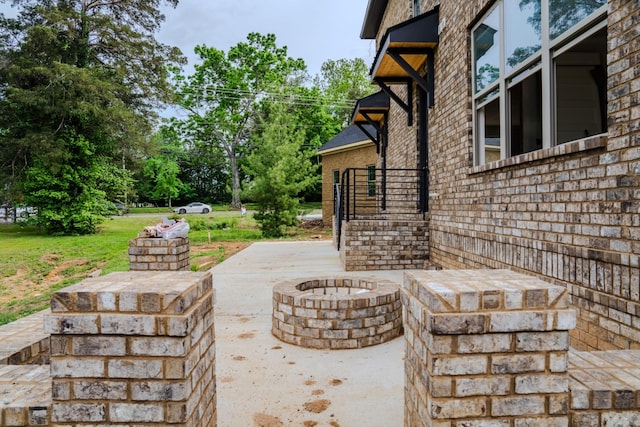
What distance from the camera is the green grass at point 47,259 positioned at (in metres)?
7.18

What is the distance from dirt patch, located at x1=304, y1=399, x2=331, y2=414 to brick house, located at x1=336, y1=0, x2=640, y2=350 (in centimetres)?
191

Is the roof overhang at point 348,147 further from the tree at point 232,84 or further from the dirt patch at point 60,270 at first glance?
the tree at point 232,84

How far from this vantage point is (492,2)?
4703 millimetres

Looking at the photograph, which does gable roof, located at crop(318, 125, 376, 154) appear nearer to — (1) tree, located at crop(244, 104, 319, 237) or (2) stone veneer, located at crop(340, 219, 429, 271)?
(1) tree, located at crop(244, 104, 319, 237)

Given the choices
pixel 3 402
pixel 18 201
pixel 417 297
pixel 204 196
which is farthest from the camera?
pixel 204 196

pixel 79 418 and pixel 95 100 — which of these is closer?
pixel 79 418

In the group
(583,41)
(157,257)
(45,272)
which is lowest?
(45,272)

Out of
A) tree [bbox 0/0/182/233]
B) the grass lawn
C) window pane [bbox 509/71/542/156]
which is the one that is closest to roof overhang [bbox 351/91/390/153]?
the grass lawn

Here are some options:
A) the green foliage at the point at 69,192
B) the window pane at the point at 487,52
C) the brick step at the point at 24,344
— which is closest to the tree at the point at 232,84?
the green foliage at the point at 69,192

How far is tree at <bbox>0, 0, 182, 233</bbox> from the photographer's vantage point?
15523 mm

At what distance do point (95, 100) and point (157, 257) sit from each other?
14.3m

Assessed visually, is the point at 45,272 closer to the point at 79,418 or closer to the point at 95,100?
the point at 95,100

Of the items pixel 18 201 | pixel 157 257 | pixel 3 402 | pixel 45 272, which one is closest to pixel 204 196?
pixel 18 201

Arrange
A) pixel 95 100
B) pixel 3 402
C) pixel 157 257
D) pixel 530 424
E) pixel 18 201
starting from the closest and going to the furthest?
pixel 530 424 < pixel 3 402 < pixel 157 257 < pixel 95 100 < pixel 18 201
